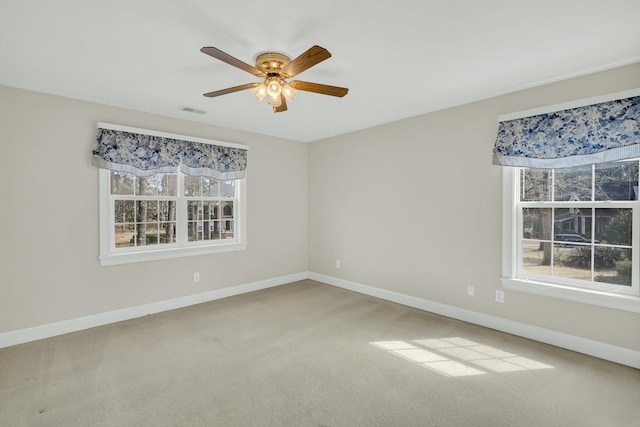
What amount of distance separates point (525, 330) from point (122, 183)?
469 cm

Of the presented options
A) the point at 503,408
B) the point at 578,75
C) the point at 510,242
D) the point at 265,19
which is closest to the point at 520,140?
the point at 578,75

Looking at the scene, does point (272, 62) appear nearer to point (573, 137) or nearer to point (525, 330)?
point (573, 137)

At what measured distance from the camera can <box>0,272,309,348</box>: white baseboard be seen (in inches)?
118

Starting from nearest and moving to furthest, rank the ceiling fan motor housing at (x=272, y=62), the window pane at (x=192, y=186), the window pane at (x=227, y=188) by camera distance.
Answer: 1. the ceiling fan motor housing at (x=272, y=62)
2. the window pane at (x=192, y=186)
3. the window pane at (x=227, y=188)

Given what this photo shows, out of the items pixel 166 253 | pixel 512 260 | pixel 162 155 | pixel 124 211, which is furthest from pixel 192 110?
pixel 512 260

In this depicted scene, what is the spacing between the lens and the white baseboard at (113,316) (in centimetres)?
299

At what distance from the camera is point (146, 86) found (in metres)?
3.00

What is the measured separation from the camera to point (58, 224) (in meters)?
3.20

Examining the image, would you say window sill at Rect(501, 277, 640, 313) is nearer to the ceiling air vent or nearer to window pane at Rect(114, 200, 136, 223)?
the ceiling air vent

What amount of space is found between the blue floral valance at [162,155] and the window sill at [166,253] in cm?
96

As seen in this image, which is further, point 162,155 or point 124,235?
point 162,155

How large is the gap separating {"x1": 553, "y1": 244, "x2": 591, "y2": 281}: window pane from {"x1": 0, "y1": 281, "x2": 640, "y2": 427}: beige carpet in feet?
2.32

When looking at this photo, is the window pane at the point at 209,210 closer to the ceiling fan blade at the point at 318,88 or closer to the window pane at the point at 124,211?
the window pane at the point at 124,211

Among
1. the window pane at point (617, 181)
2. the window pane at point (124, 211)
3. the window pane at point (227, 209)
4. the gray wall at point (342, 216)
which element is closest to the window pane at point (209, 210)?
the window pane at point (227, 209)
